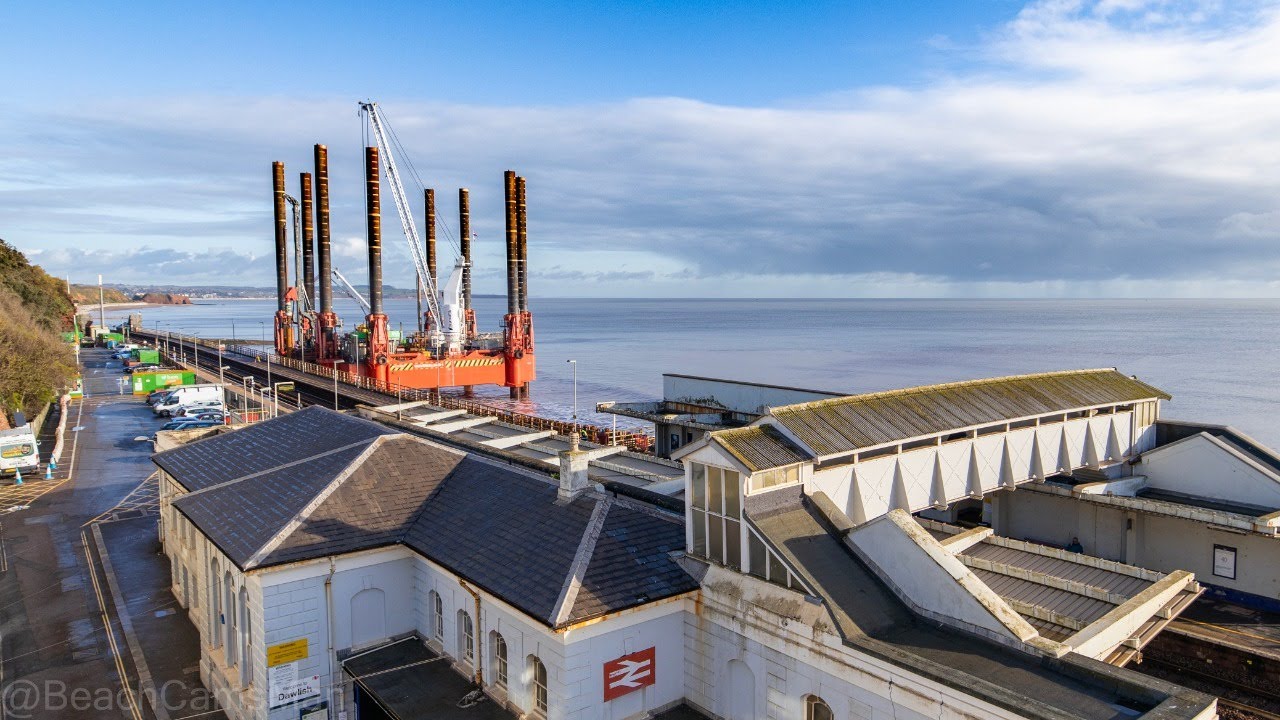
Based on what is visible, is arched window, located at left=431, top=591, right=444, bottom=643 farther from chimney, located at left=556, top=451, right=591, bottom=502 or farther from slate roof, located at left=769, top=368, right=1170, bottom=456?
slate roof, located at left=769, top=368, right=1170, bottom=456

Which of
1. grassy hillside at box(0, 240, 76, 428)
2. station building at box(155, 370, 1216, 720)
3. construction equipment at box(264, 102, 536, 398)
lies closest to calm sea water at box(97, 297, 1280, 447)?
construction equipment at box(264, 102, 536, 398)

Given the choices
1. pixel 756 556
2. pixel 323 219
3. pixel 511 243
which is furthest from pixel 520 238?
pixel 756 556

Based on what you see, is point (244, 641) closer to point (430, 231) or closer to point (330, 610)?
point (330, 610)

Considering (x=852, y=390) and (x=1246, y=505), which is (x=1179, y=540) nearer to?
(x=1246, y=505)

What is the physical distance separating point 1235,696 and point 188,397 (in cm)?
7000

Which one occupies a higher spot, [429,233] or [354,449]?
[429,233]

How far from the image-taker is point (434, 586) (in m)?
19.2

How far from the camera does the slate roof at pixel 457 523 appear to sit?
15844 mm

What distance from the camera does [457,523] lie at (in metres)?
19.5

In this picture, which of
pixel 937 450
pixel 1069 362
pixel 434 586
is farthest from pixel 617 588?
pixel 1069 362

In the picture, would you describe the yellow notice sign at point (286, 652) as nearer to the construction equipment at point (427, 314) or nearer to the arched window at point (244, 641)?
the arched window at point (244, 641)

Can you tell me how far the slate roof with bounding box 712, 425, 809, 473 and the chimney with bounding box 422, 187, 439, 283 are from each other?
302 feet

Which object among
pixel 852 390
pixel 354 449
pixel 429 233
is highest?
pixel 429 233

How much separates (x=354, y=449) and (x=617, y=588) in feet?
35.1
